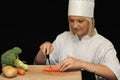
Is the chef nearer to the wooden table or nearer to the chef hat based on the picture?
the chef hat

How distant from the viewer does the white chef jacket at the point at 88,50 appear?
82.0 inches

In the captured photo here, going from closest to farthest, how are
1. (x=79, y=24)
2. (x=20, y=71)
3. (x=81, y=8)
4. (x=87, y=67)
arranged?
1. (x=20, y=71)
2. (x=87, y=67)
3. (x=79, y=24)
4. (x=81, y=8)

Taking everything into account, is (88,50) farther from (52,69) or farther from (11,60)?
(11,60)

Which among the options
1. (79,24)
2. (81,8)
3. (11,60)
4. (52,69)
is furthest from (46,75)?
(81,8)

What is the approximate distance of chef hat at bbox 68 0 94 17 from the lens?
2188 mm

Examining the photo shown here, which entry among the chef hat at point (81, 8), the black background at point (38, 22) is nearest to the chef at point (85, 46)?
the chef hat at point (81, 8)

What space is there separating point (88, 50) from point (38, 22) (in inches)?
36.6

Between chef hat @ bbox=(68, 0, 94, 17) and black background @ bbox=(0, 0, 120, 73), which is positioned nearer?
chef hat @ bbox=(68, 0, 94, 17)

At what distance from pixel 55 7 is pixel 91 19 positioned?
842 mm

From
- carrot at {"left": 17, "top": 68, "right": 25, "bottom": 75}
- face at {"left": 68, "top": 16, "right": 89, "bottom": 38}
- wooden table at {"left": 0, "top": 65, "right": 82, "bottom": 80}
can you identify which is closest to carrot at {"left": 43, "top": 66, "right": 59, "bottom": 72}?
wooden table at {"left": 0, "top": 65, "right": 82, "bottom": 80}

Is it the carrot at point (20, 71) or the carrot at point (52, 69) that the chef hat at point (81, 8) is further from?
the carrot at point (20, 71)

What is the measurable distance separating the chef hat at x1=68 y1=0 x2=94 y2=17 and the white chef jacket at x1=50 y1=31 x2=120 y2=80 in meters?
0.16

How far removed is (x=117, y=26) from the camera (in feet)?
9.78

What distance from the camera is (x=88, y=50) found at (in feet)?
7.39
